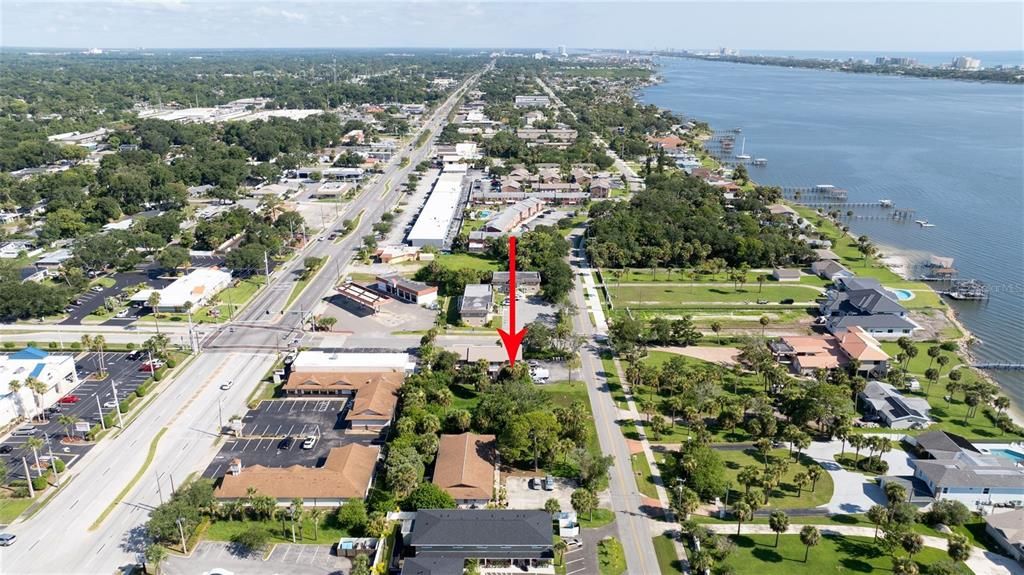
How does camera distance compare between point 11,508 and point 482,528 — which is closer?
point 482,528

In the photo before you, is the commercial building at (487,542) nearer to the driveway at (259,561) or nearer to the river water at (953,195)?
the driveway at (259,561)

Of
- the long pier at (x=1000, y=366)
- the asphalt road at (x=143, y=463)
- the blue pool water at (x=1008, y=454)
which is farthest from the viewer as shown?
the long pier at (x=1000, y=366)

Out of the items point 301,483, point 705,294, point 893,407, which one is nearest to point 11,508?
point 301,483

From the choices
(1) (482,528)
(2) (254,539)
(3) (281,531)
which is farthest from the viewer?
(3) (281,531)

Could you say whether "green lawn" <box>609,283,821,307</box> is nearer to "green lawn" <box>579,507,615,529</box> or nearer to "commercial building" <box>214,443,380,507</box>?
"green lawn" <box>579,507,615,529</box>

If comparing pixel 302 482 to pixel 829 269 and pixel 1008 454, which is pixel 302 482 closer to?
pixel 1008 454

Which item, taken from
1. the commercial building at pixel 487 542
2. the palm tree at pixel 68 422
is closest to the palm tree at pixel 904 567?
the commercial building at pixel 487 542
